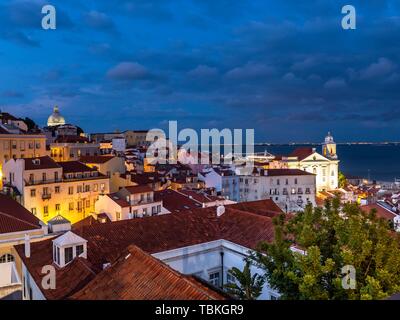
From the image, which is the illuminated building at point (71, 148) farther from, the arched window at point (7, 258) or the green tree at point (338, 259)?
the green tree at point (338, 259)

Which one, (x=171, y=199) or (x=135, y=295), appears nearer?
(x=135, y=295)

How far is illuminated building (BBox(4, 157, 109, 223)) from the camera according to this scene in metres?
42.3

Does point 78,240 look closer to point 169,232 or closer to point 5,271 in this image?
point 169,232

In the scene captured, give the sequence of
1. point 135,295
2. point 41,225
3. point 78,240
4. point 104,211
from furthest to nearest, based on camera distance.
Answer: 1. point 104,211
2. point 41,225
3. point 78,240
4. point 135,295

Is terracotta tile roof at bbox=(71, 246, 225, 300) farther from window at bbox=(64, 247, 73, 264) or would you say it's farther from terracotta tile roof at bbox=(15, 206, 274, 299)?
window at bbox=(64, 247, 73, 264)

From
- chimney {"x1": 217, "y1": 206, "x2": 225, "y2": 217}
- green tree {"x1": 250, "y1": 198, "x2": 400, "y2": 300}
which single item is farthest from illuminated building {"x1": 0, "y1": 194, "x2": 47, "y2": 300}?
Answer: green tree {"x1": 250, "y1": 198, "x2": 400, "y2": 300}

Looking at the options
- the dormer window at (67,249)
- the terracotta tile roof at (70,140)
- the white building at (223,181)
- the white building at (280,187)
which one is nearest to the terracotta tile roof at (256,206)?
the dormer window at (67,249)

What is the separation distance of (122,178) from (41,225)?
29.6m

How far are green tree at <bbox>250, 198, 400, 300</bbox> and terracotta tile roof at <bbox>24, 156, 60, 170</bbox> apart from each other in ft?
129

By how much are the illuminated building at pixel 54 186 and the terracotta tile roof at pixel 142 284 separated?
35.6m

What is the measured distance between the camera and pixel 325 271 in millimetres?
8062

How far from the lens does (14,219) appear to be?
23.6 metres

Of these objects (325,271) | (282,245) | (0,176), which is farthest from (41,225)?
(0,176)
